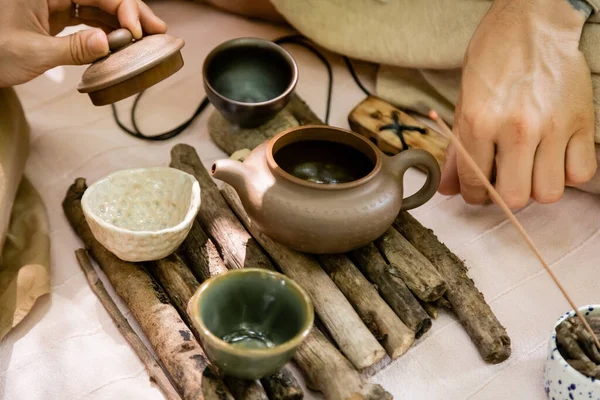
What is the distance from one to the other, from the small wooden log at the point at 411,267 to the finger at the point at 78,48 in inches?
26.4

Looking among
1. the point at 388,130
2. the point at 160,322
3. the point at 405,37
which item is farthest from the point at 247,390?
the point at 405,37

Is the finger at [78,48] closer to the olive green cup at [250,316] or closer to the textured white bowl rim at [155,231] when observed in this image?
the textured white bowl rim at [155,231]

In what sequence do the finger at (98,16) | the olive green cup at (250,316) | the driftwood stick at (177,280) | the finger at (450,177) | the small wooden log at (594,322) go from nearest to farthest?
1. the olive green cup at (250,316)
2. the small wooden log at (594,322)
3. the driftwood stick at (177,280)
4. the finger at (450,177)
5. the finger at (98,16)

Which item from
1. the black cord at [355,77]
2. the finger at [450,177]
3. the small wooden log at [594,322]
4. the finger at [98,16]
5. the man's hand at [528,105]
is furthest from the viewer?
the black cord at [355,77]

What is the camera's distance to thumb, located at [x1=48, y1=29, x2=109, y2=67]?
137 centimetres

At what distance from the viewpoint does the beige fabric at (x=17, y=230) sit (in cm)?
135

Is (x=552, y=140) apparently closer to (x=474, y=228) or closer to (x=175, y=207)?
(x=474, y=228)

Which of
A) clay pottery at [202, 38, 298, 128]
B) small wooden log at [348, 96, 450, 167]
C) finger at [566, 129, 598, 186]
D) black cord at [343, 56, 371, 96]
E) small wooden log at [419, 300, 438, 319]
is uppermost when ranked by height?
finger at [566, 129, 598, 186]

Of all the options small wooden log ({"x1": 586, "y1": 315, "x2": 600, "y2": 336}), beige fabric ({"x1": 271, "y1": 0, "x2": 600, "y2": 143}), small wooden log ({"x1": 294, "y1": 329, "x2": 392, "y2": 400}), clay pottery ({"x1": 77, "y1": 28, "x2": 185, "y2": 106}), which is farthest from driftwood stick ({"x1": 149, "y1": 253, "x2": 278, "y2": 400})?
beige fabric ({"x1": 271, "y1": 0, "x2": 600, "y2": 143})

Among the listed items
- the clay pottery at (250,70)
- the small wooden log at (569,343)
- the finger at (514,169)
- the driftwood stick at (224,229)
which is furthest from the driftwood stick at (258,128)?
the small wooden log at (569,343)

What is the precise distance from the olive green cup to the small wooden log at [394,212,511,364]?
36cm

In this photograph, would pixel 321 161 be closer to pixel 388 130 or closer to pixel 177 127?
pixel 388 130

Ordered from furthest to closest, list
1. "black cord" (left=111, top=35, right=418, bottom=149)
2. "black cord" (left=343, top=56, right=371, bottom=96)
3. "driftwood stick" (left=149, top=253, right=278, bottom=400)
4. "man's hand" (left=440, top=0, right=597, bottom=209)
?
1. "black cord" (left=343, top=56, right=371, bottom=96)
2. "black cord" (left=111, top=35, right=418, bottom=149)
3. "man's hand" (left=440, top=0, right=597, bottom=209)
4. "driftwood stick" (left=149, top=253, right=278, bottom=400)

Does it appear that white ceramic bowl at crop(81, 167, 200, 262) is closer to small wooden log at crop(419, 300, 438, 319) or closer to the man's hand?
small wooden log at crop(419, 300, 438, 319)
